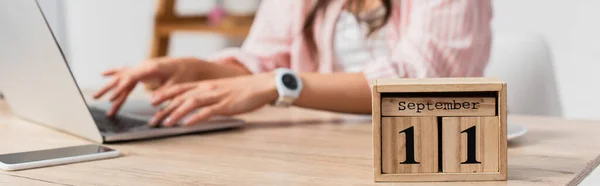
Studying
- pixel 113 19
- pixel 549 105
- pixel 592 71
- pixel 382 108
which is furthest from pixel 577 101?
pixel 113 19

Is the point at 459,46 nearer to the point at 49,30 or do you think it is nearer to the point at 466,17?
the point at 466,17

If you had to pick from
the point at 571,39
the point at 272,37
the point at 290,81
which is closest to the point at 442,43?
the point at 290,81

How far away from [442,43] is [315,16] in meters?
0.47

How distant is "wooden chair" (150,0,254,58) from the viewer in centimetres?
286

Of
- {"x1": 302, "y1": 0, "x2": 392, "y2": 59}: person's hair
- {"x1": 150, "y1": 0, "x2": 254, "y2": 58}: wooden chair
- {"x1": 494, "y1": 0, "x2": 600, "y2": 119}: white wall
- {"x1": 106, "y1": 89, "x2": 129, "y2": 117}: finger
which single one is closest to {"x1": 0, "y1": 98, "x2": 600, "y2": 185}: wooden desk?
{"x1": 106, "y1": 89, "x2": 129, "y2": 117}: finger

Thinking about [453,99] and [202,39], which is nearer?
[453,99]

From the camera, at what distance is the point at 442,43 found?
131 centimetres

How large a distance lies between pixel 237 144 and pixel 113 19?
9.27 ft

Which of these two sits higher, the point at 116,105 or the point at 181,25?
the point at 181,25

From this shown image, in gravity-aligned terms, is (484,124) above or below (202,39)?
below

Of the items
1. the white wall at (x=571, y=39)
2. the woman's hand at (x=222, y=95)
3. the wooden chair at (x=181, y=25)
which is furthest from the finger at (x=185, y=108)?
the wooden chair at (x=181, y=25)

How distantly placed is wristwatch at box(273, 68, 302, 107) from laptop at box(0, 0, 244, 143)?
3.2 inches

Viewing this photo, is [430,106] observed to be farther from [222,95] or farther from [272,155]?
[222,95]

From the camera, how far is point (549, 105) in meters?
1.76
